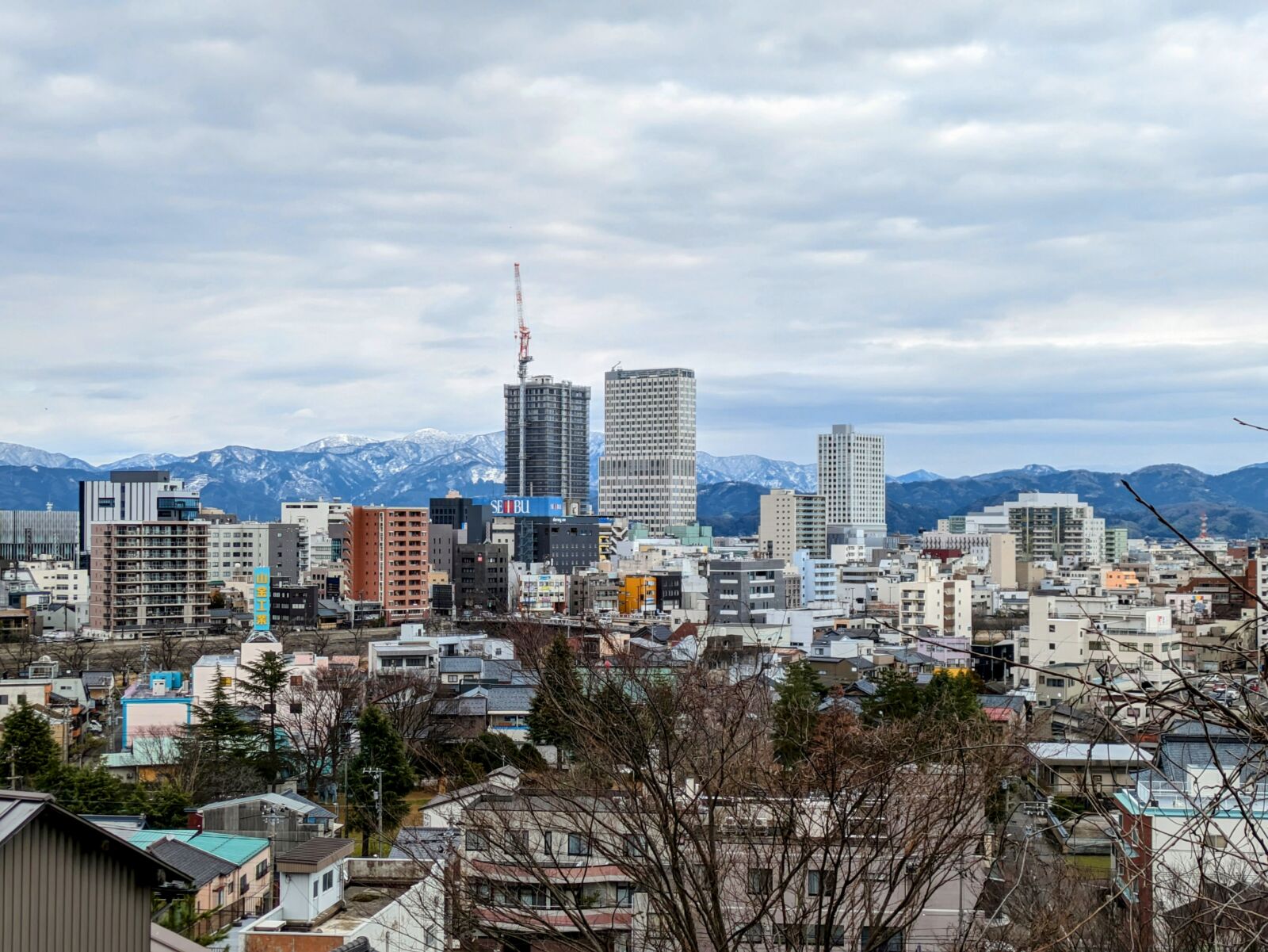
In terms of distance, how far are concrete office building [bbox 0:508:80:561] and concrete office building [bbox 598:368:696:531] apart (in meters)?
31.6

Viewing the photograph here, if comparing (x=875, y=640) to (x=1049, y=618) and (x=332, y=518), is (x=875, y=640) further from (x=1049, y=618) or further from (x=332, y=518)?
(x=332, y=518)

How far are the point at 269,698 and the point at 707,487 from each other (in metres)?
126

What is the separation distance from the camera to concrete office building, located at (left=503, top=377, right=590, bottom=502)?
7625cm

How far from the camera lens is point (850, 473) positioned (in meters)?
81.8

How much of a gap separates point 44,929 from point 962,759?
7.41 ft

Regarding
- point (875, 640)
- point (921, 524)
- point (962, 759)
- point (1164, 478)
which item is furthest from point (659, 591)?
point (1164, 478)

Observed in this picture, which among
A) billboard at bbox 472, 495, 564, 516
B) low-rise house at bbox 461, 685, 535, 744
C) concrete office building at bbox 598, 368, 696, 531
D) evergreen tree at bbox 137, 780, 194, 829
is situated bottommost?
low-rise house at bbox 461, 685, 535, 744

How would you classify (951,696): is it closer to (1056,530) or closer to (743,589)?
(743,589)

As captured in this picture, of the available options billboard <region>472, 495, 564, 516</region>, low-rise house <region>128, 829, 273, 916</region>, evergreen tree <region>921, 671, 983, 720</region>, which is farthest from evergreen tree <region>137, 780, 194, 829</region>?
billboard <region>472, 495, 564, 516</region>

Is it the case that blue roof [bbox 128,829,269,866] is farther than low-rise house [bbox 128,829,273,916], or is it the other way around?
blue roof [bbox 128,829,269,866]

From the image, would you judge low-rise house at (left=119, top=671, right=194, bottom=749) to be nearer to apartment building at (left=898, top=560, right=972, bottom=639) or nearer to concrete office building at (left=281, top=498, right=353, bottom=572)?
apartment building at (left=898, top=560, right=972, bottom=639)

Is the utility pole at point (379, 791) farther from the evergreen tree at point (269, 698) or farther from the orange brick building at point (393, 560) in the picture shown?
the orange brick building at point (393, 560)

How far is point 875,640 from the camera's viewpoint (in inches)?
942

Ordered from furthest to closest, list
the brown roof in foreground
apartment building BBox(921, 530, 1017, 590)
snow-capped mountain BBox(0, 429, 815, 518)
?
snow-capped mountain BBox(0, 429, 815, 518)
apartment building BBox(921, 530, 1017, 590)
the brown roof in foreground
